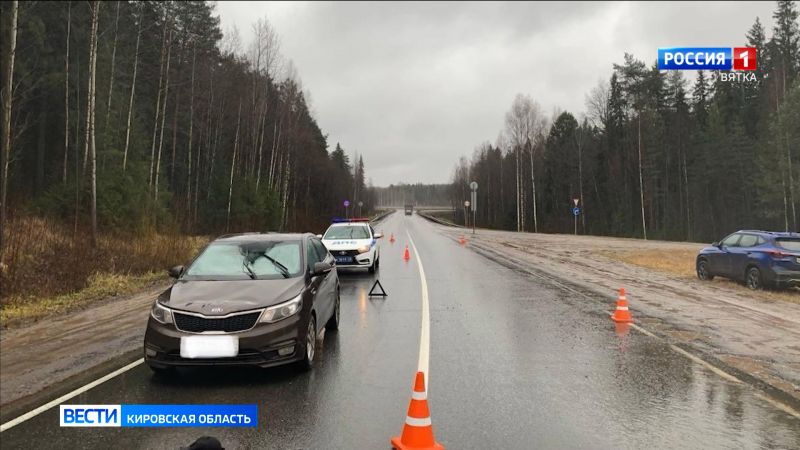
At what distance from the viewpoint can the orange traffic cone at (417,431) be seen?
145 inches

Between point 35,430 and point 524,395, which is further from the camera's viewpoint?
point 524,395

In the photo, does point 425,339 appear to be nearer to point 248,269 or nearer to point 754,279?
point 248,269

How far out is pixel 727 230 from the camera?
5341cm

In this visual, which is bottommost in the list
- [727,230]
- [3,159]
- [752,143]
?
[727,230]

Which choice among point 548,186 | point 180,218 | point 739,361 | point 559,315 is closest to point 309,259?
point 559,315

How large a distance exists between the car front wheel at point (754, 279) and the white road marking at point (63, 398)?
47.0 ft

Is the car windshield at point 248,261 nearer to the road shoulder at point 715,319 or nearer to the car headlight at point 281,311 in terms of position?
the car headlight at point 281,311

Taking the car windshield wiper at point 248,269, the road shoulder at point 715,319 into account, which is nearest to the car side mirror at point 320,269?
the car windshield wiper at point 248,269

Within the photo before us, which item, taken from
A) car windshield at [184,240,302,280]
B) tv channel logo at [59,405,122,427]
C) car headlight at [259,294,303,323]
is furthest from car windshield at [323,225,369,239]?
tv channel logo at [59,405,122,427]

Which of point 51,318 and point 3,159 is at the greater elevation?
point 3,159

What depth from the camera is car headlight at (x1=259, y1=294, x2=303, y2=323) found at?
17.3ft

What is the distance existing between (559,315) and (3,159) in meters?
A: 13.1

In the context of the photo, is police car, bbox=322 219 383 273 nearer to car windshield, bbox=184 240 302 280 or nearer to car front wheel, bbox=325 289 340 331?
car front wheel, bbox=325 289 340 331

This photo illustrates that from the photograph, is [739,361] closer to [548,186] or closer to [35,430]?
[35,430]
